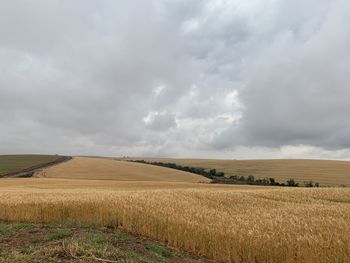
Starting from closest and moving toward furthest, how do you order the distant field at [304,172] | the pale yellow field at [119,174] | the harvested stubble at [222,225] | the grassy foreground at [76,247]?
the grassy foreground at [76,247]
the harvested stubble at [222,225]
the pale yellow field at [119,174]
the distant field at [304,172]

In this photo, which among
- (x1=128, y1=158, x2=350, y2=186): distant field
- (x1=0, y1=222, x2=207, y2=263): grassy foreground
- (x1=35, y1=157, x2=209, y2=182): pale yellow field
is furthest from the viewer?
(x1=128, y1=158, x2=350, y2=186): distant field

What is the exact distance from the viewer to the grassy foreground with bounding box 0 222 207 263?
28.0 ft

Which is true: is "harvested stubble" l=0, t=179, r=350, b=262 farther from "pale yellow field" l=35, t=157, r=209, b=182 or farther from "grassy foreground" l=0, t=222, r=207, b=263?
"pale yellow field" l=35, t=157, r=209, b=182

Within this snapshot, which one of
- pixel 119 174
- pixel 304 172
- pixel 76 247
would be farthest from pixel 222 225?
pixel 304 172

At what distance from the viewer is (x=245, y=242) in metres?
10.4

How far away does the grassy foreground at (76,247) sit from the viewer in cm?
855

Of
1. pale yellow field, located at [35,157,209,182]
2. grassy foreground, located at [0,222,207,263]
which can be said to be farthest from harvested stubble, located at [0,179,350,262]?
pale yellow field, located at [35,157,209,182]

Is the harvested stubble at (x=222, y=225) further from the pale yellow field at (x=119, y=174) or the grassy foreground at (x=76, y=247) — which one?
the pale yellow field at (x=119, y=174)

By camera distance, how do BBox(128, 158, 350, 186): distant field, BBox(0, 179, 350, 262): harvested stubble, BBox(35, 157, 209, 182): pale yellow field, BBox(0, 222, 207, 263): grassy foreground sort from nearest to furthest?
BBox(0, 222, 207, 263): grassy foreground, BBox(0, 179, 350, 262): harvested stubble, BBox(35, 157, 209, 182): pale yellow field, BBox(128, 158, 350, 186): distant field

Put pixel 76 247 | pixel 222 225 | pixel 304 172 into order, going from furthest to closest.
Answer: pixel 304 172, pixel 222 225, pixel 76 247

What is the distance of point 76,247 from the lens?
9000mm

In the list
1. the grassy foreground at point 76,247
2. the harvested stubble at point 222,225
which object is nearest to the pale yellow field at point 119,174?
the harvested stubble at point 222,225

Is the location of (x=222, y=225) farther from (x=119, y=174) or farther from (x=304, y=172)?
(x=304, y=172)

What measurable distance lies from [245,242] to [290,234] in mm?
1372
